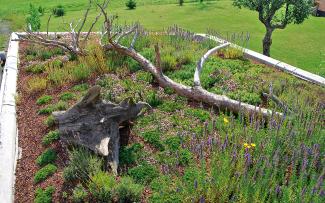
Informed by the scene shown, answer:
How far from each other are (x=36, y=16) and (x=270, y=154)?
32.2 ft

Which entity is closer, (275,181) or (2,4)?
(275,181)

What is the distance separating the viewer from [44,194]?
5078 mm

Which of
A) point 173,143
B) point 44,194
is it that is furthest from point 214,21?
point 44,194

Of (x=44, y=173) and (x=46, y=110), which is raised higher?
(x=46, y=110)

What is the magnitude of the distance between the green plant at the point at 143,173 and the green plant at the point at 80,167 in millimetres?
462

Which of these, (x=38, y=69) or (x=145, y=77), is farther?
(x=38, y=69)

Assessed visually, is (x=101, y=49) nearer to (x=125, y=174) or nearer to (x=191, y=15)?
(x=125, y=174)

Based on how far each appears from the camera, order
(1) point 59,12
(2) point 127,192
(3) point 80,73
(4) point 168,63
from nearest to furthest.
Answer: (2) point 127,192, (3) point 80,73, (4) point 168,63, (1) point 59,12

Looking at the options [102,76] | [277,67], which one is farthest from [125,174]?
[277,67]

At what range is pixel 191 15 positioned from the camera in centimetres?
1747

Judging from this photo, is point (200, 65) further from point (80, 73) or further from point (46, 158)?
point (46, 158)

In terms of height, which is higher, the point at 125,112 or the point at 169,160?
the point at 125,112

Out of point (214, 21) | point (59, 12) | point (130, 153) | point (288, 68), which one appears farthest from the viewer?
point (59, 12)

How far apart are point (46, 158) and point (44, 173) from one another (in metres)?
0.36
